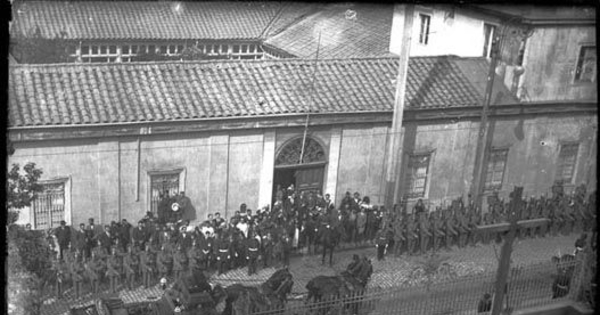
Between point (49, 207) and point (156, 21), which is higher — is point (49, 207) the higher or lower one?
the lower one

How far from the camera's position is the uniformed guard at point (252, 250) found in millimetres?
15930

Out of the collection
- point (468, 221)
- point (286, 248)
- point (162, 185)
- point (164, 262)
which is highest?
point (162, 185)

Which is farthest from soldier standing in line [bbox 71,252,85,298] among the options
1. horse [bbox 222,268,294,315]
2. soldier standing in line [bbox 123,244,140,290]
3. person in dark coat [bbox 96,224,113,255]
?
horse [bbox 222,268,294,315]

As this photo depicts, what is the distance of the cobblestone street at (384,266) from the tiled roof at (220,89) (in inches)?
148

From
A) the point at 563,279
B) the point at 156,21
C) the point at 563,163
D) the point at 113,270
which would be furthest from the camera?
the point at 156,21

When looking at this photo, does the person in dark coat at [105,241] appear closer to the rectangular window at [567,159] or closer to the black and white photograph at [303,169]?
the black and white photograph at [303,169]

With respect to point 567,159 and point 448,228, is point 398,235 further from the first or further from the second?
point 567,159

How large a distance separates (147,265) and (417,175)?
807 centimetres

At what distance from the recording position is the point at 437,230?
17922 millimetres

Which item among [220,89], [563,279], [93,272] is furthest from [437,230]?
[93,272]

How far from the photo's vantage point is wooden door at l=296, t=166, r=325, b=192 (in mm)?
17927

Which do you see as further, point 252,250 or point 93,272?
point 252,250

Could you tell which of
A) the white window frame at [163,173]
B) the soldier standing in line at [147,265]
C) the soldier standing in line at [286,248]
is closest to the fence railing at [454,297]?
the soldier standing in line at [286,248]

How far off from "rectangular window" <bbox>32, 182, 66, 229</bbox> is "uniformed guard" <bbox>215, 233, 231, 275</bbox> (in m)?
3.50
